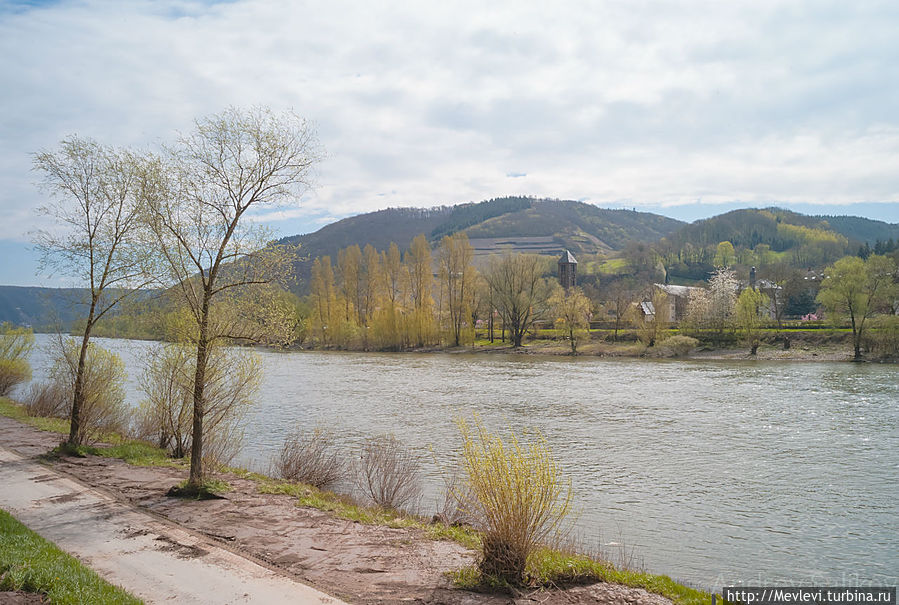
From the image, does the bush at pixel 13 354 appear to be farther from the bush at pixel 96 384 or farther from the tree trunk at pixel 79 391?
the tree trunk at pixel 79 391

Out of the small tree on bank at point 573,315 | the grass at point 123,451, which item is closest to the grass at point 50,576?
the grass at point 123,451

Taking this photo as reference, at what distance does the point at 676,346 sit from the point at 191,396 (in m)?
52.7

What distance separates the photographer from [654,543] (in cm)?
1072

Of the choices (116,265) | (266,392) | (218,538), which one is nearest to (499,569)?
(218,538)

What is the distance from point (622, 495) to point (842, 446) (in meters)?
9.98

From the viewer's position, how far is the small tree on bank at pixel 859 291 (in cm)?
4994

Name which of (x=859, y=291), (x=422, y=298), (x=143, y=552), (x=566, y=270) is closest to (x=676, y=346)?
(x=859, y=291)

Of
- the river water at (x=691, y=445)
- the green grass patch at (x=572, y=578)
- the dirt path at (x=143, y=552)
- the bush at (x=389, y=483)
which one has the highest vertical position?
the dirt path at (x=143, y=552)

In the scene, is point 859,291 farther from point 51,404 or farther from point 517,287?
point 51,404

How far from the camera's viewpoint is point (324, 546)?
8.69 meters

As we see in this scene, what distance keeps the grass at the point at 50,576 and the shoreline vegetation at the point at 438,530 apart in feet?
7.31

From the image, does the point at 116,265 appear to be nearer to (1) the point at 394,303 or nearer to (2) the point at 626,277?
(1) the point at 394,303

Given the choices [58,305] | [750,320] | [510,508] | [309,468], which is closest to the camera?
[510,508]

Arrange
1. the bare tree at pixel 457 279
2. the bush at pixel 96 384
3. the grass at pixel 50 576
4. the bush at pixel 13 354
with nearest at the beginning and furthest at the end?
1. the grass at pixel 50 576
2. the bush at pixel 96 384
3. the bush at pixel 13 354
4. the bare tree at pixel 457 279
